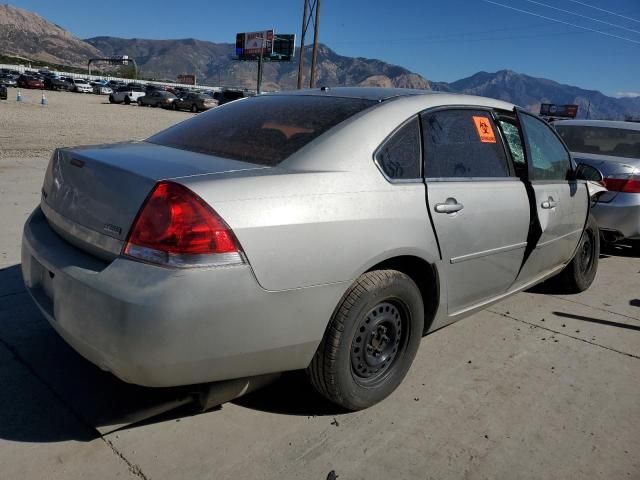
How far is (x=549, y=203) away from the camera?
12.3 feet

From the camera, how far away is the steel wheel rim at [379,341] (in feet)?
8.57

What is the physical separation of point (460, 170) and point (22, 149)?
1134 cm

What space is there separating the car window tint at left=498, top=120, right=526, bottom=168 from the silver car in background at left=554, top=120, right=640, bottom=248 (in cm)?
265

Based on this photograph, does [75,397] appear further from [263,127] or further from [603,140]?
[603,140]

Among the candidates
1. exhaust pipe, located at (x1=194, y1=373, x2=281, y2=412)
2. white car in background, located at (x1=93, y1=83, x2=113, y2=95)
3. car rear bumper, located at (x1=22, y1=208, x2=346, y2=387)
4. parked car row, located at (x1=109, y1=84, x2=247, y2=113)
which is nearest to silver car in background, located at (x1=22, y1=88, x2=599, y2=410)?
car rear bumper, located at (x1=22, y1=208, x2=346, y2=387)

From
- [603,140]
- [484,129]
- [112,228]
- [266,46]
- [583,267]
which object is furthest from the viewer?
[266,46]

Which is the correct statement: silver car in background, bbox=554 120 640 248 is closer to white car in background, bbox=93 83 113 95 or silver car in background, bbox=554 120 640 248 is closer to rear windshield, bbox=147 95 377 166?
rear windshield, bbox=147 95 377 166

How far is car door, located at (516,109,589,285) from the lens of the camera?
3.64m

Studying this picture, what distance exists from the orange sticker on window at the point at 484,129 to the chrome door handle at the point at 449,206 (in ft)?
2.02

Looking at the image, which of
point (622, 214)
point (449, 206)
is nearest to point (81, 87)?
point (622, 214)

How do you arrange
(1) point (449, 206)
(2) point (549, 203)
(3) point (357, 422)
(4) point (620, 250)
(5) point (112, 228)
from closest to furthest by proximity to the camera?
1. (5) point (112, 228)
2. (3) point (357, 422)
3. (1) point (449, 206)
4. (2) point (549, 203)
5. (4) point (620, 250)

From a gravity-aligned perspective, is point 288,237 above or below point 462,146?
below

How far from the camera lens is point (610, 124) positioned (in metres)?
6.69

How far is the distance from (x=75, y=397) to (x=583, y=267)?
4.19 metres
